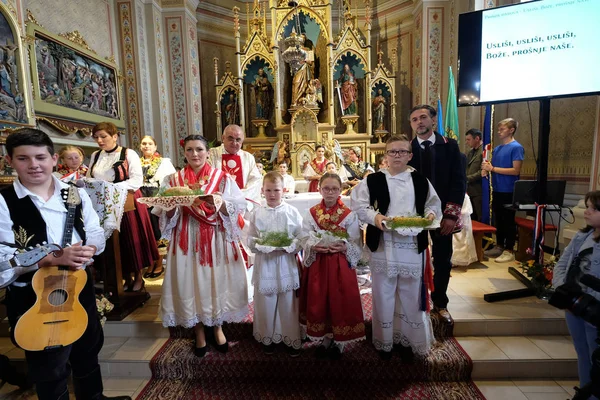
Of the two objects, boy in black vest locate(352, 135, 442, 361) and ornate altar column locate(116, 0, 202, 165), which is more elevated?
ornate altar column locate(116, 0, 202, 165)

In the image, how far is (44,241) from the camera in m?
1.67

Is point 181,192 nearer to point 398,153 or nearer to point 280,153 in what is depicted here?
point 398,153

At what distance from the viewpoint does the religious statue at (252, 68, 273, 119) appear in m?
8.00

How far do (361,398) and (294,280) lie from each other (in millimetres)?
1047

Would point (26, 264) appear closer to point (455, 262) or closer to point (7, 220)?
point (7, 220)

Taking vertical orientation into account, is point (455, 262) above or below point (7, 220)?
below

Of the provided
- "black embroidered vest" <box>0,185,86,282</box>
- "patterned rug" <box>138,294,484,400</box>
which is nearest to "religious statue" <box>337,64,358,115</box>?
"patterned rug" <box>138,294,484,400</box>

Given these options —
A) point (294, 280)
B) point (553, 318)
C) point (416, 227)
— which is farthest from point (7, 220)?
point (553, 318)

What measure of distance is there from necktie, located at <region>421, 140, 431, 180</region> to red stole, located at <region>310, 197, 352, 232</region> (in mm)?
765

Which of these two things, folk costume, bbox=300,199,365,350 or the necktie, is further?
the necktie

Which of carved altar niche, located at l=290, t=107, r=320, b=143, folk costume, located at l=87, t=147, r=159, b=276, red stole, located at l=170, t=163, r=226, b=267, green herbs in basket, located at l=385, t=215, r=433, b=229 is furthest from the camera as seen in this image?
carved altar niche, located at l=290, t=107, r=320, b=143

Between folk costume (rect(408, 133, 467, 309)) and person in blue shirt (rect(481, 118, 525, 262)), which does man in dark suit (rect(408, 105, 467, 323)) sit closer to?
folk costume (rect(408, 133, 467, 309))

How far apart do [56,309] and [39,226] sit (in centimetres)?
46

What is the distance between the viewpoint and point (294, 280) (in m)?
2.42
